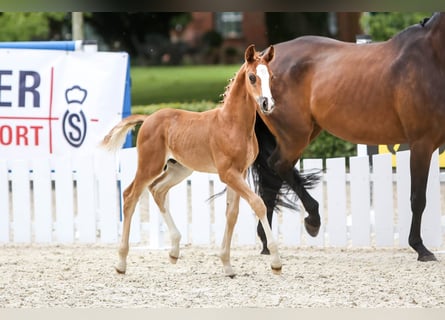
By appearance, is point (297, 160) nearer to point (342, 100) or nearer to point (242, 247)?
point (342, 100)

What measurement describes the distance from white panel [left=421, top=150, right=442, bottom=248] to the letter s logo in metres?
3.38

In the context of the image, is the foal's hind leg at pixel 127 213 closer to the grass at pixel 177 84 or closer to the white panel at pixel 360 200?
the white panel at pixel 360 200

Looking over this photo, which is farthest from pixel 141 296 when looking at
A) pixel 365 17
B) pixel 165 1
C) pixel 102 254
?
pixel 365 17

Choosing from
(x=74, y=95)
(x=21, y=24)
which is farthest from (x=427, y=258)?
(x=21, y=24)

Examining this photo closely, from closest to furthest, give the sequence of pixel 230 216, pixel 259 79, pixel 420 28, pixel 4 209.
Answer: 1. pixel 259 79
2. pixel 230 216
3. pixel 420 28
4. pixel 4 209

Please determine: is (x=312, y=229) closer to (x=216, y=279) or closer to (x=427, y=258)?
(x=427, y=258)

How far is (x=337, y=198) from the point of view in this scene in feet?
21.4

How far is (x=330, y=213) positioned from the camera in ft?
21.5

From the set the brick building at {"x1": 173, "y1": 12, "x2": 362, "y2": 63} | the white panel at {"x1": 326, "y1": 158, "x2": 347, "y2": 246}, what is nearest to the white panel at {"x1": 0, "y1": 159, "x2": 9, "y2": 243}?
the white panel at {"x1": 326, "y1": 158, "x2": 347, "y2": 246}

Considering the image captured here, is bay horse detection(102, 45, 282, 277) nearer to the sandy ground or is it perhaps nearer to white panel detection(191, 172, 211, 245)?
the sandy ground

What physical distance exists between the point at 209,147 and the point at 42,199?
8.57ft

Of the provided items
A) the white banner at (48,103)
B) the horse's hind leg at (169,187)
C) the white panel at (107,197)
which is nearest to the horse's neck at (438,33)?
the horse's hind leg at (169,187)

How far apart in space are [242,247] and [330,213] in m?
0.87

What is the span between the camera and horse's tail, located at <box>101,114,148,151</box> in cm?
519
